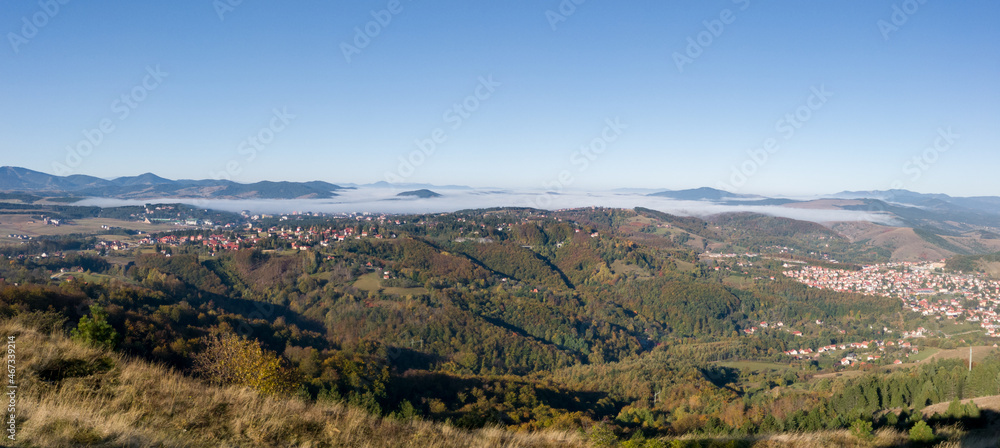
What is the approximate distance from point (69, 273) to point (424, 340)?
57.4m

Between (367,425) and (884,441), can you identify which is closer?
(367,425)

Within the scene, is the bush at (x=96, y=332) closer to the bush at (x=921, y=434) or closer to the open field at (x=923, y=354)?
the bush at (x=921, y=434)

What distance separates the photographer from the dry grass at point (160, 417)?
19.5 ft

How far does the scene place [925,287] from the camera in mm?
108875

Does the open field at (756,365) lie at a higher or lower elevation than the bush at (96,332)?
lower

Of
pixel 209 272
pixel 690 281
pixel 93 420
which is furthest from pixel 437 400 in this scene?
pixel 690 281

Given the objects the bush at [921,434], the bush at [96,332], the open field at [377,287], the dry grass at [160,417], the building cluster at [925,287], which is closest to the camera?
the dry grass at [160,417]

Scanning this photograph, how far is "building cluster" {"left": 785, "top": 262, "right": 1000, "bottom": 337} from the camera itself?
283ft

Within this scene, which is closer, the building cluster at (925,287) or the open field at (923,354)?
the open field at (923,354)

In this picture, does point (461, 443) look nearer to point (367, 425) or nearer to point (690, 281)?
point (367, 425)

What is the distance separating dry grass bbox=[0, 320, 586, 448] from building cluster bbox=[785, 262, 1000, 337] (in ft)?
326

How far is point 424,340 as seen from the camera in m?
64.5

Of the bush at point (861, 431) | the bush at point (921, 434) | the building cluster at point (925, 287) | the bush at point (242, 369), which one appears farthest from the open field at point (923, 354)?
the bush at point (242, 369)

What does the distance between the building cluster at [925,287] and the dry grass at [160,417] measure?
9948 cm
